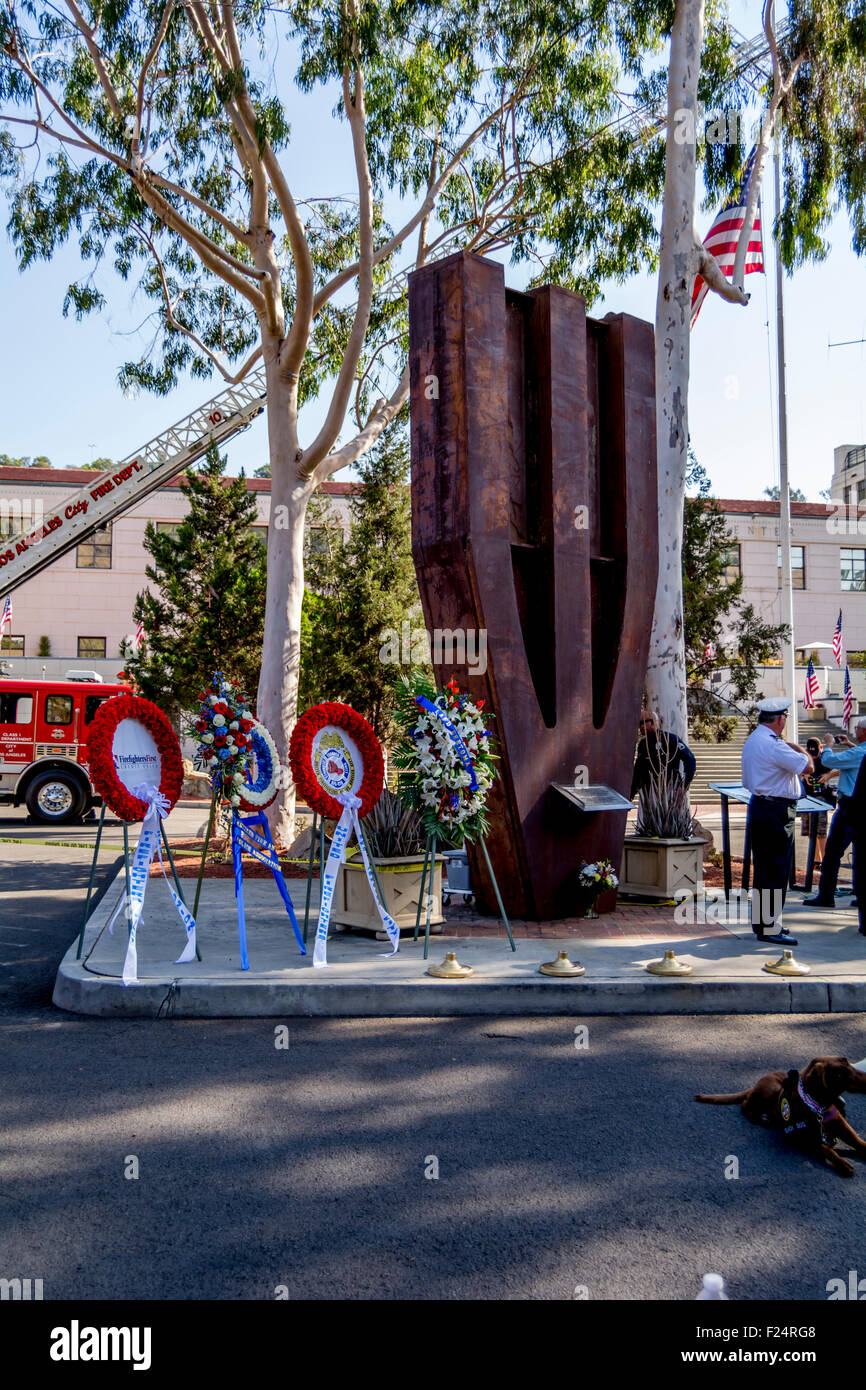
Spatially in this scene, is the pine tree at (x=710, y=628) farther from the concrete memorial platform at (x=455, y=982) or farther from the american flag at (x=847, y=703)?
the american flag at (x=847, y=703)

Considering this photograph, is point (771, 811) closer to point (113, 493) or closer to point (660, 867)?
point (660, 867)

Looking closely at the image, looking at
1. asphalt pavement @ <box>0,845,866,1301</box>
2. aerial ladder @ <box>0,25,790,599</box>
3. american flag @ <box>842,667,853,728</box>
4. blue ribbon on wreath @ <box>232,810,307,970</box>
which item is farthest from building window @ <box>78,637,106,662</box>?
asphalt pavement @ <box>0,845,866,1301</box>

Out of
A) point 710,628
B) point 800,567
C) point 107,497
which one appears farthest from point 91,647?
point 800,567

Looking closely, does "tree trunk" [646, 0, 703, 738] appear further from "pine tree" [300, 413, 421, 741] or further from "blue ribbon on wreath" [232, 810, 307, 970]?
"pine tree" [300, 413, 421, 741]

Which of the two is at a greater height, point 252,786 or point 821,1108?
point 252,786

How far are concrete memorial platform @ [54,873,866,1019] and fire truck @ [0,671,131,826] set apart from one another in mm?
12379

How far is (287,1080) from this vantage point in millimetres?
5543

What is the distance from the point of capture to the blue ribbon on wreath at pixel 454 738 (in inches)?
317

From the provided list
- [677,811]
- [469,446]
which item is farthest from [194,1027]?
[677,811]

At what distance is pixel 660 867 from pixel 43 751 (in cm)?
1413

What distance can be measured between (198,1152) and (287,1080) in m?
1.01

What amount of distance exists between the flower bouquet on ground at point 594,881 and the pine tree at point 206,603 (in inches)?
479

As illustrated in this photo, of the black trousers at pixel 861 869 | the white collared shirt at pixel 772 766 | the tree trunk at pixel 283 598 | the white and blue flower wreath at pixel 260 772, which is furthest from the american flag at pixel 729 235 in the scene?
the white and blue flower wreath at pixel 260 772

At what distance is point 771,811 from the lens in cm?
860
